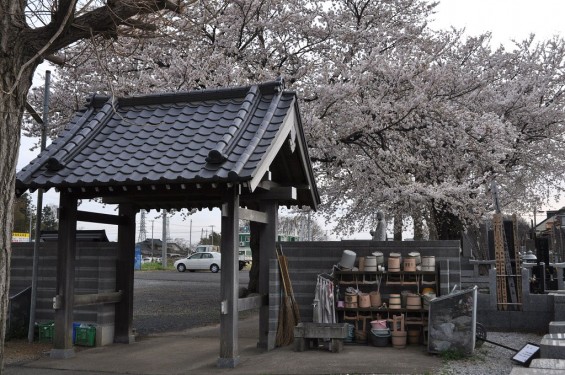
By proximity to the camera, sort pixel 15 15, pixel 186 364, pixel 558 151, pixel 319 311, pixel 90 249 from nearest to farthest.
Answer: pixel 15 15
pixel 186 364
pixel 319 311
pixel 90 249
pixel 558 151

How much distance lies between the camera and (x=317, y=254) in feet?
33.7

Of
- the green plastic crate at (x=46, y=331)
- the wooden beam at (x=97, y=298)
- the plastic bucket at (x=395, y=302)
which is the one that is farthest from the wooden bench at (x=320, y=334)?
the green plastic crate at (x=46, y=331)

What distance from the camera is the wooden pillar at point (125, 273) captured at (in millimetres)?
10406

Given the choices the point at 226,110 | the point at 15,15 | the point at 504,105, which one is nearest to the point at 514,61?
the point at 504,105

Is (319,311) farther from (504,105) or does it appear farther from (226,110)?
(504,105)

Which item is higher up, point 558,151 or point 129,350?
point 558,151

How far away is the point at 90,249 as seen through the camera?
1059 centimetres

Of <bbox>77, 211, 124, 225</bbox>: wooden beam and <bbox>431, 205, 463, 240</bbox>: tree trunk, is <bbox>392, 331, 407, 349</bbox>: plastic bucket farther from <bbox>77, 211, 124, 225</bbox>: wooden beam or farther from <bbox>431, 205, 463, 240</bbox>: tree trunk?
<bbox>431, 205, 463, 240</bbox>: tree trunk

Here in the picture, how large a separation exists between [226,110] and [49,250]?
462 centimetres

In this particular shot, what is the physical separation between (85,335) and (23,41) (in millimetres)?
6110

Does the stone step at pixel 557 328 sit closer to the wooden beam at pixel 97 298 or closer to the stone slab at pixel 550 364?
the stone slab at pixel 550 364

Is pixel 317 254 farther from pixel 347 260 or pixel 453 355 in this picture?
pixel 453 355

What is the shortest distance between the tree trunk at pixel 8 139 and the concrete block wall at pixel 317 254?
5620mm

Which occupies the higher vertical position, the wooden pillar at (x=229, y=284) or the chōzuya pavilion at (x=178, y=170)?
the chōzuya pavilion at (x=178, y=170)
